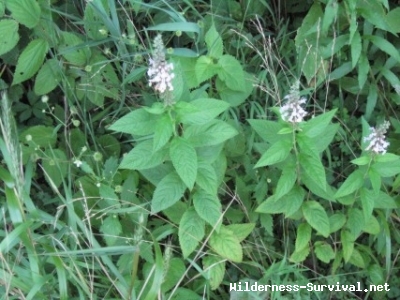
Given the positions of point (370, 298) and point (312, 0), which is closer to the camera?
point (370, 298)

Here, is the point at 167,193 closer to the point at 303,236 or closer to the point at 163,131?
the point at 163,131

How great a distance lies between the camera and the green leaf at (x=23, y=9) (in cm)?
237

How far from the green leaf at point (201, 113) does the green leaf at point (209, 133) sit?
0.33 feet

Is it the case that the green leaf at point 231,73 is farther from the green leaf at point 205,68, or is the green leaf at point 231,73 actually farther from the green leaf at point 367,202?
the green leaf at point 367,202

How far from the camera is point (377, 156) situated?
2127mm

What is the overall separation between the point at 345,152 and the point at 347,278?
56cm

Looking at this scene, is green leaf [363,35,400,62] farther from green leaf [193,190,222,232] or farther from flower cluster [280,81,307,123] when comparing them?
green leaf [193,190,222,232]

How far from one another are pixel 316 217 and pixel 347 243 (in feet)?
0.60

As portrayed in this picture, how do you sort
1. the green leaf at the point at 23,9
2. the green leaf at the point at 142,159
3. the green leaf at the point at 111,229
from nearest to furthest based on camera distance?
the green leaf at the point at 142,159 → the green leaf at the point at 111,229 → the green leaf at the point at 23,9

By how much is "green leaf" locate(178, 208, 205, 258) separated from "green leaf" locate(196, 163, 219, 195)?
157 mm

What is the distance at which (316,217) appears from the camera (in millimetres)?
2287

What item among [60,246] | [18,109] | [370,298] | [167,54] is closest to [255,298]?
[370,298]

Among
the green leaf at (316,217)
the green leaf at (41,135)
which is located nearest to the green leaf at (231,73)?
the green leaf at (316,217)

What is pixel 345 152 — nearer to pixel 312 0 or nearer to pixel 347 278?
pixel 347 278
